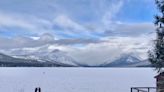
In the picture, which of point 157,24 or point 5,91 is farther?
point 5,91

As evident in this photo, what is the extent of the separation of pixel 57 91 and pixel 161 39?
60.9 meters

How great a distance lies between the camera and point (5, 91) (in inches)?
3775

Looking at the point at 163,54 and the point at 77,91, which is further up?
the point at 163,54

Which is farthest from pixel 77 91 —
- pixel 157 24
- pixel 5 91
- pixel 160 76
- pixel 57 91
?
pixel 157 24

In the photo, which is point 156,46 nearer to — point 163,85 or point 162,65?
point 162,65

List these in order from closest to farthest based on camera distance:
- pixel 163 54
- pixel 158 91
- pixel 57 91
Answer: pixel 163 54, pixel 158 91, pixel 57 91

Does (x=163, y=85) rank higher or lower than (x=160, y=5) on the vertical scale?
lower

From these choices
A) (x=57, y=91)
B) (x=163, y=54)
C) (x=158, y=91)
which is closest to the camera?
(x=163, y=54)

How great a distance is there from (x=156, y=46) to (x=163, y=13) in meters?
3.32

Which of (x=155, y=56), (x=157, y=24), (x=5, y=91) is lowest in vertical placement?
(x=5, y=91)

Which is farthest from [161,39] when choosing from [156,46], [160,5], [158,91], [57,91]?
[57,91]

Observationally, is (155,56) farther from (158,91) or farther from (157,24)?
(158,91)

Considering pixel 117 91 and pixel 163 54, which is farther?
pixel 117 91

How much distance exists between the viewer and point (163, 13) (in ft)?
123
